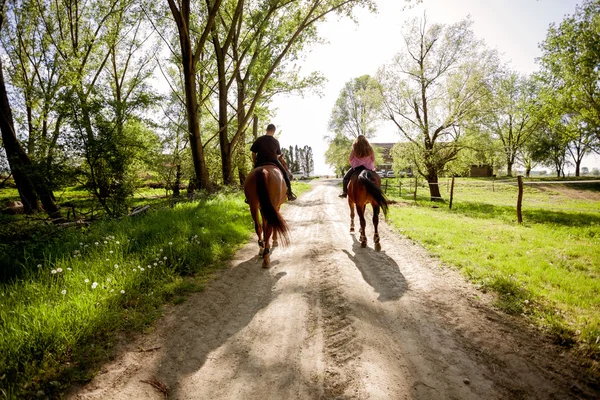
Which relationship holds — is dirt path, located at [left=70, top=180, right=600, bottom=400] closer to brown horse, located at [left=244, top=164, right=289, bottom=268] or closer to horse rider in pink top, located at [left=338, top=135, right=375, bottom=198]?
brown horse, located at [left=244, top=164, right=289, bottom=268]

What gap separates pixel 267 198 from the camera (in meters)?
5.22

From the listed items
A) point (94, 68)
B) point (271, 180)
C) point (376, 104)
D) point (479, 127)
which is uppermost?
point (94, 68)

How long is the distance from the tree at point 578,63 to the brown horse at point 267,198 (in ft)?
57.1

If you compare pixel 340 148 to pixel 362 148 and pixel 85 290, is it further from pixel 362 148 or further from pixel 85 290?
pixel 85 290

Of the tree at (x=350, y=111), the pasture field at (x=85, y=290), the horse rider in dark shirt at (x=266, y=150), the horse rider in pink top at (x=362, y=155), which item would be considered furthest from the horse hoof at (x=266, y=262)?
the tree at (x=350, y=111)

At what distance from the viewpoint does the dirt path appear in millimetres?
2371

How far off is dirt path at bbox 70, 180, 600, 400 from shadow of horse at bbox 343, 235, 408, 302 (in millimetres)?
42

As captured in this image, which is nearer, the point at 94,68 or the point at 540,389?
the point at 540,389

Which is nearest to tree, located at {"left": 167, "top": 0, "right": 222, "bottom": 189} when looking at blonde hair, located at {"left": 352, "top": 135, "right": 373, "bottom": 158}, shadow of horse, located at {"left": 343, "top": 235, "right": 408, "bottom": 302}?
blonde hair, located at {"left": 352, "top": 135, "right": 373, "bottom": 158}

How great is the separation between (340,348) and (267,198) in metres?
3.13

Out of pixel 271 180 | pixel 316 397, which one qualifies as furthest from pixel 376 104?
pixel 316 397

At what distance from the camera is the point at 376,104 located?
20016 millimetres

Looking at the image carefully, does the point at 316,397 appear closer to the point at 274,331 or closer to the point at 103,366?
the point at 274,331

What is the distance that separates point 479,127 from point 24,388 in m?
21.5
